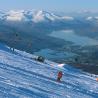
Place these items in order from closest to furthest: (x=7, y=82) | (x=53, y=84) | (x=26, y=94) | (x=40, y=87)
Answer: (x=26, y=94), (x=7, y=82), (x=40, y=87), (x=53, y=84)

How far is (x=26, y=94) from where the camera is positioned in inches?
1304

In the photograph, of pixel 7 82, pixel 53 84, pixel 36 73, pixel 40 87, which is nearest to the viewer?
pixel 7 82

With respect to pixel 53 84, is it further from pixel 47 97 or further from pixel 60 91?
pixel 47 97

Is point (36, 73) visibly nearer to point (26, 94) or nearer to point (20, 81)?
point (20, 81)

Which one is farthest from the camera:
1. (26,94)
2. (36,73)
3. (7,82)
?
(36,73)

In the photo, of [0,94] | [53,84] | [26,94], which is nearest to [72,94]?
[53,84]

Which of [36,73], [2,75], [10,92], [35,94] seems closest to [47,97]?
[35,94]

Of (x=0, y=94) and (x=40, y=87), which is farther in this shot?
(x=40, y=87)

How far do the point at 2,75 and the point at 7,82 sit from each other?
3949mm

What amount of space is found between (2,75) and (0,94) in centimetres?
1007

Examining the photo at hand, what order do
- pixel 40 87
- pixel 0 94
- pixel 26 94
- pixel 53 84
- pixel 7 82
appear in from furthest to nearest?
pixel 53 84 < pixel 40 87 < pixel 7 82 < pixel 26 94 < pixel 0 94

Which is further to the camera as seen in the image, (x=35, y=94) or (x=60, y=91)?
(x=60, y=91)

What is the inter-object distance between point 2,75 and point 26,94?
7.57 metres

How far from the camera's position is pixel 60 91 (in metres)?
39.2
